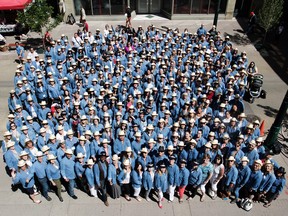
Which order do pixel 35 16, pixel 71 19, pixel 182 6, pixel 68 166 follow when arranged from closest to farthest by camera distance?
pixel 68 166 < pixel 35 16 < pixel 71 19 < pixel 182 6

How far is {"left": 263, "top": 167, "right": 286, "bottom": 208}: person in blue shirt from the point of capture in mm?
8078

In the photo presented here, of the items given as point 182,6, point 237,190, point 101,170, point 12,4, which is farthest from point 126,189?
point 182,6

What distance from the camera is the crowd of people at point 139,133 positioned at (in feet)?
27.5

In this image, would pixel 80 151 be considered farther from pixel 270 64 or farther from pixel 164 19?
pixel 164 19

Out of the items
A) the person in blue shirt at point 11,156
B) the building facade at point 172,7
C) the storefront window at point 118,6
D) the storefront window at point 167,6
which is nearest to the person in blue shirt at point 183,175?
the person in blue shirt at point 11,156

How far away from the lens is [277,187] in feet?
27.3

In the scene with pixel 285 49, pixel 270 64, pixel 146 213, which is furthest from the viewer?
pixel 285 49

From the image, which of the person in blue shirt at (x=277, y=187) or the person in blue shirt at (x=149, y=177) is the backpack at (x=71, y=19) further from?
the person in blue shirt at (x=277, y=187)

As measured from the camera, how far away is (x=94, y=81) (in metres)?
12.0

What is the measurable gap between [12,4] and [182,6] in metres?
13.5

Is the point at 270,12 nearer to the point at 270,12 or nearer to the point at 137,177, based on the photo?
the point at 270,12

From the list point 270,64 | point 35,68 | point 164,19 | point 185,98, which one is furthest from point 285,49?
point 35,68

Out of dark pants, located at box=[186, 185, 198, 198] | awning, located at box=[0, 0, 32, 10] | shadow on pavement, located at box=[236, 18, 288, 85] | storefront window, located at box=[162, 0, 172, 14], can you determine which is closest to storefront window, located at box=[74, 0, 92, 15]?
awning, located at box=[0, 0, 32, 10]

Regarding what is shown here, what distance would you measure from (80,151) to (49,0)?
2193cm
